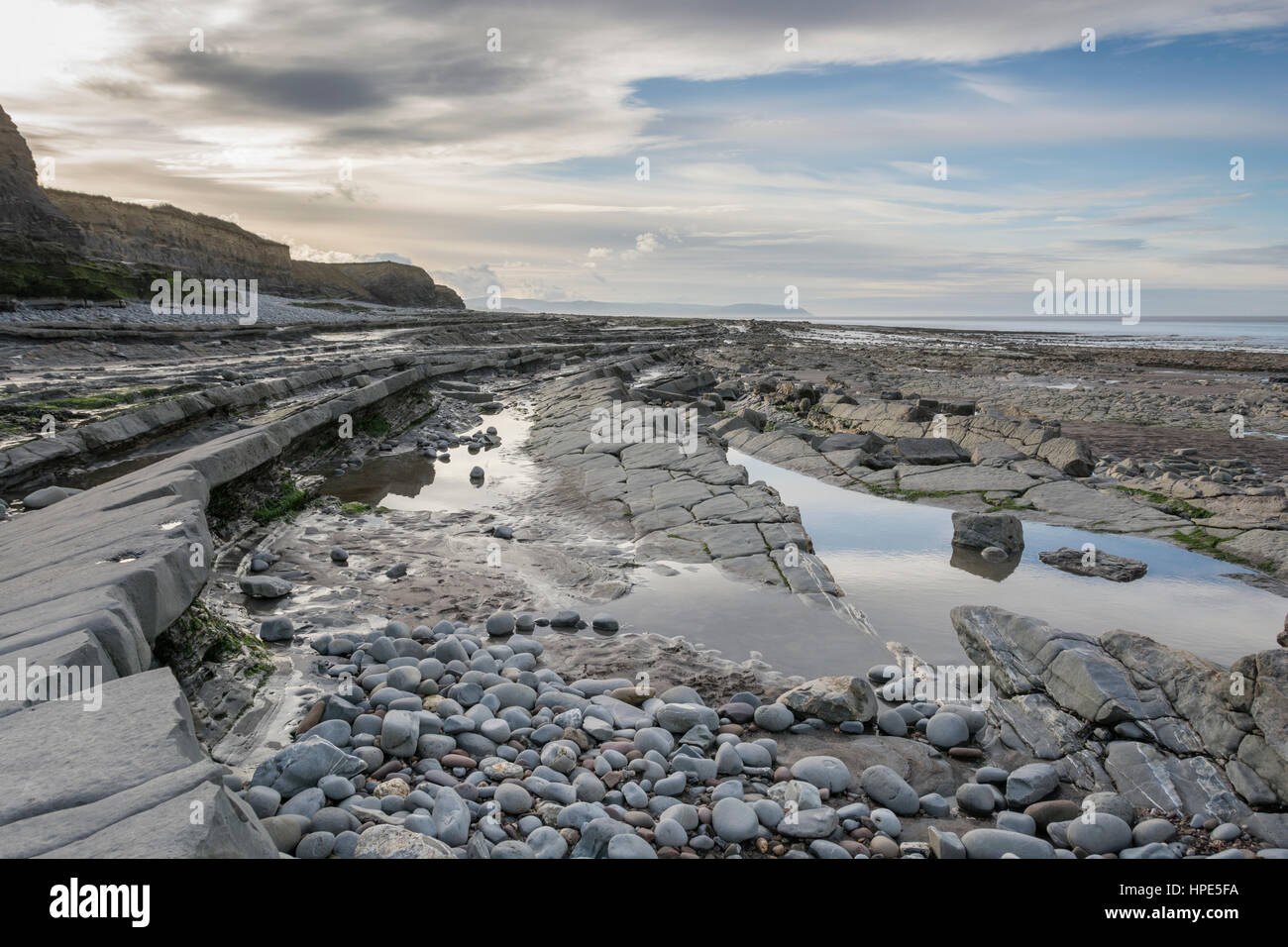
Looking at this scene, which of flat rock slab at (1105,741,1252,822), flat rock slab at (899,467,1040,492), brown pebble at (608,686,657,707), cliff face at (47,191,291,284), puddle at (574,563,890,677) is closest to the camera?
flat rock slab at (1105,741,1252,822)

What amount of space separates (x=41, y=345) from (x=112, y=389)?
8406 millimetres

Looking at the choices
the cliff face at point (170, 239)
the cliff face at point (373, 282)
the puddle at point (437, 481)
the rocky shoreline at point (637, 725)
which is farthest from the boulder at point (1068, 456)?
the cliff face at point (373, 282)

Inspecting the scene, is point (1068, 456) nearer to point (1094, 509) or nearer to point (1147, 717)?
point (1094, 509)

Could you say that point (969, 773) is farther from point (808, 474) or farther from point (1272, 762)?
point (808, 474)

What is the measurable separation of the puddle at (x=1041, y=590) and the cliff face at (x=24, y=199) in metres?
43.6

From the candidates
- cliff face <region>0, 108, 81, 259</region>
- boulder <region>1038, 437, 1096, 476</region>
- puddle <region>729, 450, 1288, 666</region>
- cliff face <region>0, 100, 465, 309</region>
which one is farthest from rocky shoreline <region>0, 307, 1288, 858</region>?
cliff face <region>0, 108, 81, 259</region>

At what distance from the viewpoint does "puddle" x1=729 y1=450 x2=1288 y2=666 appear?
210 inches

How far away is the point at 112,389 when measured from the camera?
11141mm

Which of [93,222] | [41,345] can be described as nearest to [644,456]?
[41,345]

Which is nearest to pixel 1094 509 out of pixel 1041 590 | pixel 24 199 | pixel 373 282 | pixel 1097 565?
pixel 1097 565

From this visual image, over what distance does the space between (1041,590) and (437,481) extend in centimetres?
730

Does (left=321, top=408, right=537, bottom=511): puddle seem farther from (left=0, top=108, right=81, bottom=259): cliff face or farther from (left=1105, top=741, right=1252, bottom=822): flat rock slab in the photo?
(left=0, top=108, right=81, bottom=259): cliff face

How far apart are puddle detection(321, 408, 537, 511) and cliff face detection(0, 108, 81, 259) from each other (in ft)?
121
